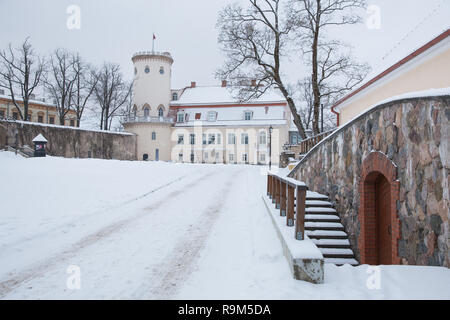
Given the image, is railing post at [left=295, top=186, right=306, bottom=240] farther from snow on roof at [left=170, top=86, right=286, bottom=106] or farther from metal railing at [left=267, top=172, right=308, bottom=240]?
snow on roof at [left=170, top=86, right=286, bottom=106]

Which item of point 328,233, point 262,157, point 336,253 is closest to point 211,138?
point 262,157

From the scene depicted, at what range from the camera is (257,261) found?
4699 mm

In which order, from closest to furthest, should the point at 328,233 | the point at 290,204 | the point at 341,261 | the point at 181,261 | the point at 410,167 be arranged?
the point at 410,167 < the point at 181,261 < the point at 290,204 < the point at 341,261 < the point at 328,233

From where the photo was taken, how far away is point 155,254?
4.97 m

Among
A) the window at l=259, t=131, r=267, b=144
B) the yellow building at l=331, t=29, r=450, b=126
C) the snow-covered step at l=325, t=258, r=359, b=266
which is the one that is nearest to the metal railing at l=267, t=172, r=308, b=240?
the snow-covered step at l=325, t=258, r=359, b=266

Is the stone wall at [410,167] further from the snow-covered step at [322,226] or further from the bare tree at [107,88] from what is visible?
the bare tree at [107,88]

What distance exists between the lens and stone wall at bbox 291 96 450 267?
12.3 feet

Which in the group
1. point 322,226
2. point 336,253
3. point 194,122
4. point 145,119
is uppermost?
point 145,119

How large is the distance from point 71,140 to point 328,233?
24.5 metres

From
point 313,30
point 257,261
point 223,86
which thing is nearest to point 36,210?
point 257,261

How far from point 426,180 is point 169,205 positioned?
22.9ft

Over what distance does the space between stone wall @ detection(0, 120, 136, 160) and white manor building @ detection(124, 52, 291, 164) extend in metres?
6.48

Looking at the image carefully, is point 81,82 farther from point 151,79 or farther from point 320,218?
point 320,218

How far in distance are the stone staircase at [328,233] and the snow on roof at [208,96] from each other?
35.2 m
